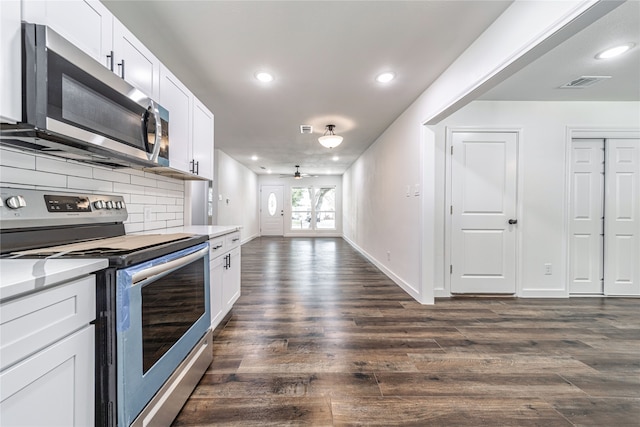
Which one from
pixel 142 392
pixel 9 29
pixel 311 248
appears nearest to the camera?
pixel 9 29

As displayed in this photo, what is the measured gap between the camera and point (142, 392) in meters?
1.03

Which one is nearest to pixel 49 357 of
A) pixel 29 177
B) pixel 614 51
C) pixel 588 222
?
pixel 29 177

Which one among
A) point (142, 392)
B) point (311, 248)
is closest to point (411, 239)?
point (142, 392)

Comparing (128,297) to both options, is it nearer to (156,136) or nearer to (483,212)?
(156,136)

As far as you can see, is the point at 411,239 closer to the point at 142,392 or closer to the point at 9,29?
the point at 142,392

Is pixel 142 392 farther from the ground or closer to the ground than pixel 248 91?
closer to the ground

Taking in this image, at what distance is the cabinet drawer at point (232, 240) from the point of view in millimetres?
2260

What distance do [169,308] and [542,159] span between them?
4240 mm

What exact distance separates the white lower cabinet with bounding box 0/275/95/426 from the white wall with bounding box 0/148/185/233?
2.43 ft

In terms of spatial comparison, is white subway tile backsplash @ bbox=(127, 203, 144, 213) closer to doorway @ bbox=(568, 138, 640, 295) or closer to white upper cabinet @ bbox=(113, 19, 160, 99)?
white upper cabinet @ bbox=(113, 19, 160, 99)

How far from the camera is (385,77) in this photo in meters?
2.51

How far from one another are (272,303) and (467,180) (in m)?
2.88

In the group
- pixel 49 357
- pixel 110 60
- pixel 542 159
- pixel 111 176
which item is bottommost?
pixel 49 357

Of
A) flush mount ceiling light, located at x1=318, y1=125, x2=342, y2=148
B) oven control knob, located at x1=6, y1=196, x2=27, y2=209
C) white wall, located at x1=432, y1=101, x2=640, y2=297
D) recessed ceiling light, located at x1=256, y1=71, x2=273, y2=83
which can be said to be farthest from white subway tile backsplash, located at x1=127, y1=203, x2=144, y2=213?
white wall, located at x1=432, y1=101, x2=640, y2=297
